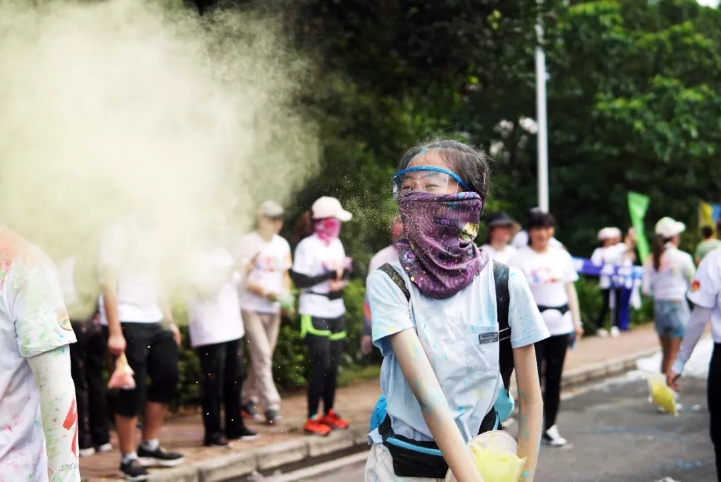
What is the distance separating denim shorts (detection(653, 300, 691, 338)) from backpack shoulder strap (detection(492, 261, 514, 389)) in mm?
8139

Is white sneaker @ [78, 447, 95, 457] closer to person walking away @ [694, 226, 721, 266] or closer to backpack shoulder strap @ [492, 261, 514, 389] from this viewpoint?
backpack shoulder strap @ [492, 261, 514, 389]

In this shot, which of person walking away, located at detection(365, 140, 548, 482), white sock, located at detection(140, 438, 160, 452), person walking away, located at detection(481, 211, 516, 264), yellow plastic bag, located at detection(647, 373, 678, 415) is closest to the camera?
person walking away, located at detection(365, 140, 548, 482)

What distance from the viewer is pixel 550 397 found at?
25.7ft

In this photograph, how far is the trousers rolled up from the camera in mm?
7926

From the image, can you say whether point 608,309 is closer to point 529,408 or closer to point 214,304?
point 214,304

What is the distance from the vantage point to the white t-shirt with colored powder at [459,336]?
8.55 feet

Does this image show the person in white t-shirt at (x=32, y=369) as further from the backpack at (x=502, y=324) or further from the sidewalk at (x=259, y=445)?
the sidewalk at (x=259, y=445)

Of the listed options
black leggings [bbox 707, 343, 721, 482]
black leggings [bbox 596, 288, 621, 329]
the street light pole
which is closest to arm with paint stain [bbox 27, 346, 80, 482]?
black leggings [bbox 707, 343, 721, 482]

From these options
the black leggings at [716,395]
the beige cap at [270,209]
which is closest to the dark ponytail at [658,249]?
the beige cap at [270,209]

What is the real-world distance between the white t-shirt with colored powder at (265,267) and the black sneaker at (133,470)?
193cm

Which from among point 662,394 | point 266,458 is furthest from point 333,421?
point 662,394

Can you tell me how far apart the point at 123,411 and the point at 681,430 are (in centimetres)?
490

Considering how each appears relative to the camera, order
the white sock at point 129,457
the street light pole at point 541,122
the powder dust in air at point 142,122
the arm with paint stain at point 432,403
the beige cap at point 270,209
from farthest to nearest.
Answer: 1. the street light pole at point 541,122
2. the beige cap at point 270,209
3. the white sock at point 129,457
4. the powder dust in air at point 142,122
5. the arm with paint stain at point 432,403

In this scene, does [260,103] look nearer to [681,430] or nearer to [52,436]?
[52,436]
